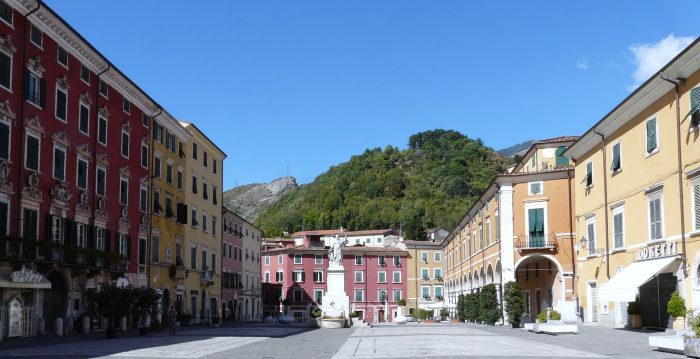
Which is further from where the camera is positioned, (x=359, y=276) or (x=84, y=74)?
(x=359, y=276)

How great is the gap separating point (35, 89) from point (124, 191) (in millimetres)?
12364

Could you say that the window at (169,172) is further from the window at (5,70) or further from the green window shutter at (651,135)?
the green window shutter at (651,135)

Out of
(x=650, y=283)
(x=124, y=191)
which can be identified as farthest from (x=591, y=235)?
(x=124, y=191)

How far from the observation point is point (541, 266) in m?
51.2

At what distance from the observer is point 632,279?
96.7ft

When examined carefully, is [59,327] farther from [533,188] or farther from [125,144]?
[533,188]

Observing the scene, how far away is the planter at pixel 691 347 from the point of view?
18.1 metres

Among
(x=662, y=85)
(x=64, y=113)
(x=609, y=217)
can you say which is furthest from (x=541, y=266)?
(x=64, y=113)

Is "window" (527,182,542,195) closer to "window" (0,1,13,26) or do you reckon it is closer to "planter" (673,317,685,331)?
"planter" (673,317,685,331)

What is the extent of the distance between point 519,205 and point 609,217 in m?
12.4

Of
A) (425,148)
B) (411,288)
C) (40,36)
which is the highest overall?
(425,148)

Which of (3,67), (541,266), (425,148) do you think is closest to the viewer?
(3,67)

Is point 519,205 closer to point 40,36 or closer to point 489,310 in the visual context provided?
point 489,310

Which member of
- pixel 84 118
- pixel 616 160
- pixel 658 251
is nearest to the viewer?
pixel 658 251
